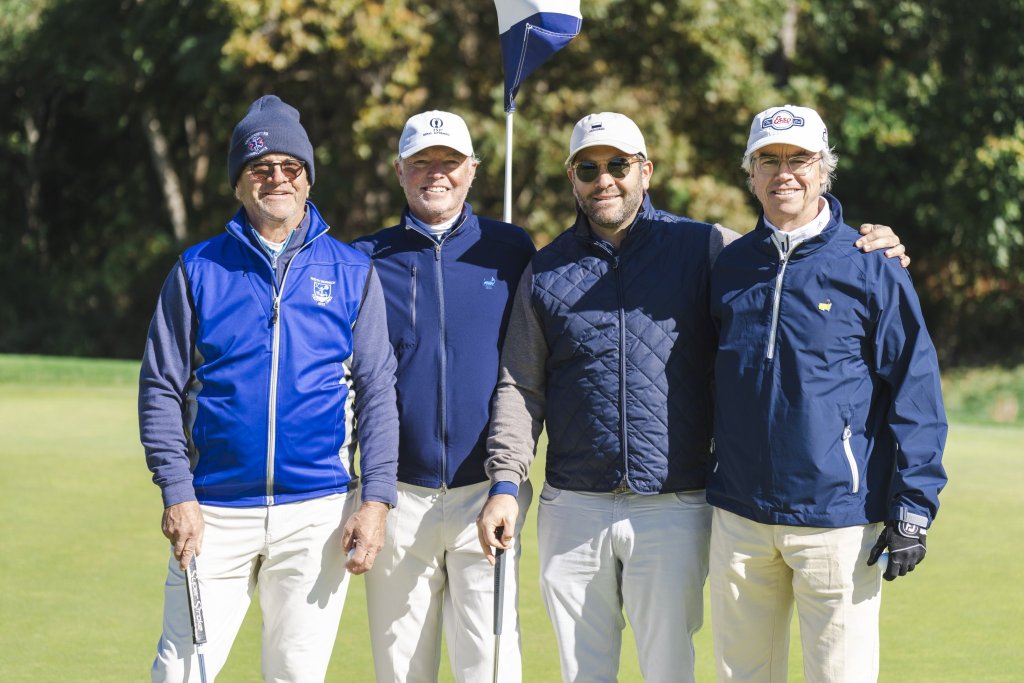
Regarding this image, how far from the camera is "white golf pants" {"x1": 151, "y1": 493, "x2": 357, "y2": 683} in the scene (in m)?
3.34

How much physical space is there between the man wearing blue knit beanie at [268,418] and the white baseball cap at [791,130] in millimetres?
1164

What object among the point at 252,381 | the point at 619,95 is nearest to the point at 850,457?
the point at 252,381

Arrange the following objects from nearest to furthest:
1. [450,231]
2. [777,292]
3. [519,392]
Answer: [777,292] → [519,392] → [450,231]

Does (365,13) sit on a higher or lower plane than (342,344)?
higher

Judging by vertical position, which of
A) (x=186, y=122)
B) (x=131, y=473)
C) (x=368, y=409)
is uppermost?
(x=186, y=122)

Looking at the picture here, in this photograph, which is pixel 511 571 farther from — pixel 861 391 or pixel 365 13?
pixel 365 13

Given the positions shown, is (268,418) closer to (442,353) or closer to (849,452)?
(442,353)

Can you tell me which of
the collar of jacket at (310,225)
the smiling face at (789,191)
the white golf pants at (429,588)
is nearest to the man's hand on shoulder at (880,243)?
the smiling face at (789,191)

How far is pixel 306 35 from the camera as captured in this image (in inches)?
570

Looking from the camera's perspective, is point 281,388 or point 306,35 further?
point 306,35

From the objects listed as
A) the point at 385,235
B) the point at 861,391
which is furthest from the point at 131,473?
the point at 861,391

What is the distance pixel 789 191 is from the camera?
10.9 ft

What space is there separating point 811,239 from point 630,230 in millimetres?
544

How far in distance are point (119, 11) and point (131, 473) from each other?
1516 cm
